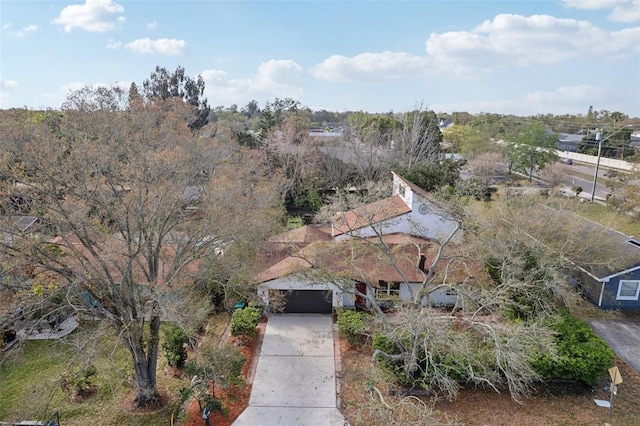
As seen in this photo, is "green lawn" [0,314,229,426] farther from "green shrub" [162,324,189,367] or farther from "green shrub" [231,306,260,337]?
"green shrub" [231,306,260,337]

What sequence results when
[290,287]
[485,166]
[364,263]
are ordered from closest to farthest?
[290,287] → [364,263] → [485,166]

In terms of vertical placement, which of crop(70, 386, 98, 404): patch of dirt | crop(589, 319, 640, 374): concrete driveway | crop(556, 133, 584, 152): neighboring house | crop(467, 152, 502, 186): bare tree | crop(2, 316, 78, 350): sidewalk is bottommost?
crop(70, 386, 98, 404): patch of dirt

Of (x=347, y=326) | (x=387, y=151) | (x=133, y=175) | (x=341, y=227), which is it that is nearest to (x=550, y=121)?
(x=387, y=151)

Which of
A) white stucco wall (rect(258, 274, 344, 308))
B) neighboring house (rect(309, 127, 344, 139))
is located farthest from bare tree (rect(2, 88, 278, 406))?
neighboring house (rect(309, 127, 344, 139))

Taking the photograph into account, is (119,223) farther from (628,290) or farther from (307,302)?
(628,290)

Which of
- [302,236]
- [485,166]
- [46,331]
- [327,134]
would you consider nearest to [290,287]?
[302,236]
